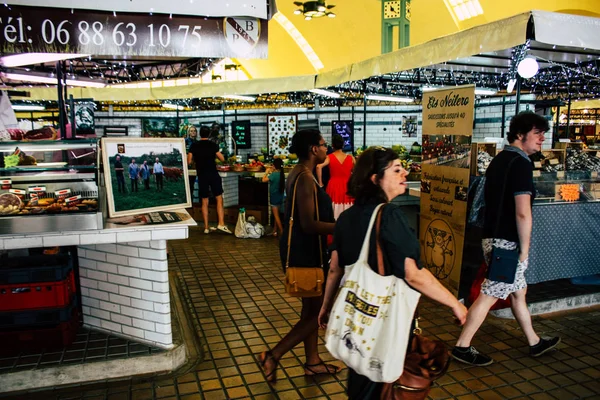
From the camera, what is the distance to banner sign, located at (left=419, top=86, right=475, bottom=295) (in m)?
4.68

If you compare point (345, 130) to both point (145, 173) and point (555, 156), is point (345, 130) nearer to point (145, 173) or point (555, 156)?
point (555, 156)

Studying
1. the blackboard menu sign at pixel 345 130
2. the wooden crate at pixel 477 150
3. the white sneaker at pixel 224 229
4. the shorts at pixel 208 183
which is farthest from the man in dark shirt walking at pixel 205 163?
the blackboard menu sign at pixel 345 130

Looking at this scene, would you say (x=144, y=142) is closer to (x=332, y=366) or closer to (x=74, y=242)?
(x=74, y=242)

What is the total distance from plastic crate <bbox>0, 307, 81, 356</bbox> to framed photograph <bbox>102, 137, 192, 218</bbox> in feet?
3.28

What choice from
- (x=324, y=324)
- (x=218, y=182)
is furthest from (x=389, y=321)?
(x=218, y=182)

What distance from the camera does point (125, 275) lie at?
12.9 ft

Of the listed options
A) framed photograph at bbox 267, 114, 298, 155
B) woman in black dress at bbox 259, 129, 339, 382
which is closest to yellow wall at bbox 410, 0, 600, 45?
framed photograph at bbox 267, 114, 298, 155

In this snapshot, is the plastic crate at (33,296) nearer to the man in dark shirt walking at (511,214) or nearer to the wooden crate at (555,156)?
the man in dark shirt walking at (511,214)

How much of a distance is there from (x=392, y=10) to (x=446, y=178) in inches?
363

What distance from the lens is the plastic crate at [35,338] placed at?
3707 millimetres

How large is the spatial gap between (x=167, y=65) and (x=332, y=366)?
4994 millimetres

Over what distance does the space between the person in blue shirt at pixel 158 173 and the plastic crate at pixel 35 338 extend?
131 centimetres

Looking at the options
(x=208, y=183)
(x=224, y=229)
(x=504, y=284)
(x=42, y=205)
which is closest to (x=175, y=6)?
(x=42, y=205)

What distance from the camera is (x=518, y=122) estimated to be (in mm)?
3713
